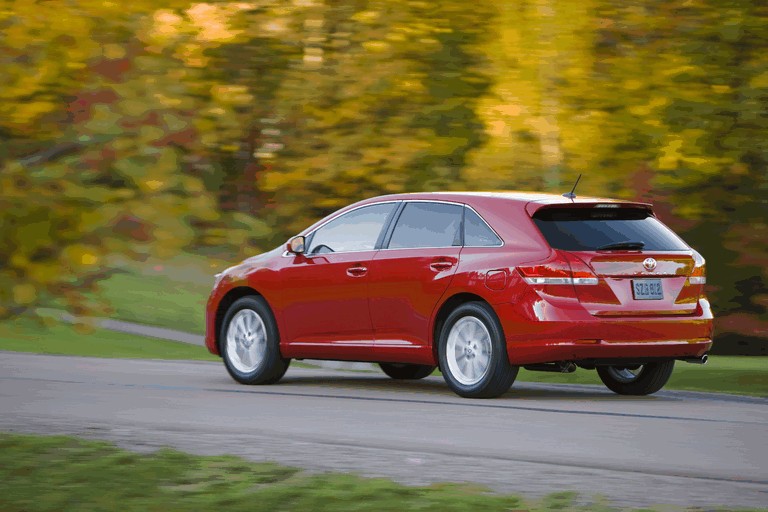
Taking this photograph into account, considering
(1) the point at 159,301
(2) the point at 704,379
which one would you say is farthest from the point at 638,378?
(1) the point at 159,301

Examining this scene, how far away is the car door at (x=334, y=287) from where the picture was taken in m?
14.0

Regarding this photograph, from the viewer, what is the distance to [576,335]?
40.9 feet

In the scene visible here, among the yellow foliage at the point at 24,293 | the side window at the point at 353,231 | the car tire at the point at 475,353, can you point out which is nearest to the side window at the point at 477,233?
the car tire at the point at 475,353

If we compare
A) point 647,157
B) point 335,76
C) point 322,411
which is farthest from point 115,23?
point 647,157

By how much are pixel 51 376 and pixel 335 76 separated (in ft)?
15.5

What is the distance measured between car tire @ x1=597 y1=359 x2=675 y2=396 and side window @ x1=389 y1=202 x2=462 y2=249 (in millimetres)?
1860

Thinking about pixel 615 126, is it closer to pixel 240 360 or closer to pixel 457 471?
pixel 240 360

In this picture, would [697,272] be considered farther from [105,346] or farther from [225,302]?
[105,346]

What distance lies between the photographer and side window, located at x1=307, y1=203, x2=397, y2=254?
14109 mm

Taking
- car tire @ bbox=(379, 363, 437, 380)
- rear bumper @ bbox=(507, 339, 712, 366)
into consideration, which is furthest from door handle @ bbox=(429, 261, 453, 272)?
car tire @ bbox=(379, 363, 437, 380)

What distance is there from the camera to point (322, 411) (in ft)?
40.4

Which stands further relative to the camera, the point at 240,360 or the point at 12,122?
the point at 240,360

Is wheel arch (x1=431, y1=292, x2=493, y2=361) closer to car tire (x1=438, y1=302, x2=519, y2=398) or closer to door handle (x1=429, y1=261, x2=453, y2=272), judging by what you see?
car tire (x1=438, y1=302, x2=519, y2=398)

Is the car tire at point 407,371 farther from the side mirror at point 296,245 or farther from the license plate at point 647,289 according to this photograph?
the license plate at point 647,289
